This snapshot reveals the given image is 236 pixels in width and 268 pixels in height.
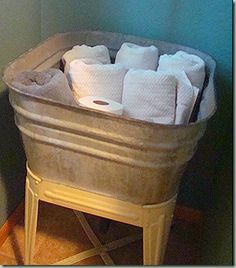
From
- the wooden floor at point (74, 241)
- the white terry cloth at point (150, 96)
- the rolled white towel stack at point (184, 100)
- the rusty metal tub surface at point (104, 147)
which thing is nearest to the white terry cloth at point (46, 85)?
the rusty metal tub surface at point (104, 147)

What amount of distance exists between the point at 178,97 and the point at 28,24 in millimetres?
544

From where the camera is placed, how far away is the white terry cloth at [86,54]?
50.1 inches

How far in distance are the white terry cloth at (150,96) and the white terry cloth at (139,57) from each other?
120mm

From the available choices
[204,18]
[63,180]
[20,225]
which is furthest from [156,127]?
[20,225]

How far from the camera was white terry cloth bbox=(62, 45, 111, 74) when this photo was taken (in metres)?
1.27

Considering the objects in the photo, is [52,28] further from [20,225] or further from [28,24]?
[20,225]

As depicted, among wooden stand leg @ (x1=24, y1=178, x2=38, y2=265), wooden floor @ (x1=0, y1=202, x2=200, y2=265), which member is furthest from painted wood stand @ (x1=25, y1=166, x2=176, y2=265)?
wooden floor @ (x1=0, y1=202, x2=200, y2=265)

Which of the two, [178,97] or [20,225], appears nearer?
[178,97]

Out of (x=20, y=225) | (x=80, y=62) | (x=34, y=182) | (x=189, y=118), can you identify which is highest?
(x=80, y=62)

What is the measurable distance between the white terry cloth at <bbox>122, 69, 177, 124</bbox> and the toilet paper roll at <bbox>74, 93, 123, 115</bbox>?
0.06 metres

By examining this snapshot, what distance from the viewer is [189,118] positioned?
45.5 inches

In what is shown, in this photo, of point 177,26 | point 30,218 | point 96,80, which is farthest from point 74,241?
point 177,26

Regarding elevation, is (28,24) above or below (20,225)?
above

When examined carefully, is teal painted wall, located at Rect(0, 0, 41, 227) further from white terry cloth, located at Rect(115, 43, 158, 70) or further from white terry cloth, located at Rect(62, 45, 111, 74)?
white terry cloth, located at Rect(115, 43, 158, 70)
